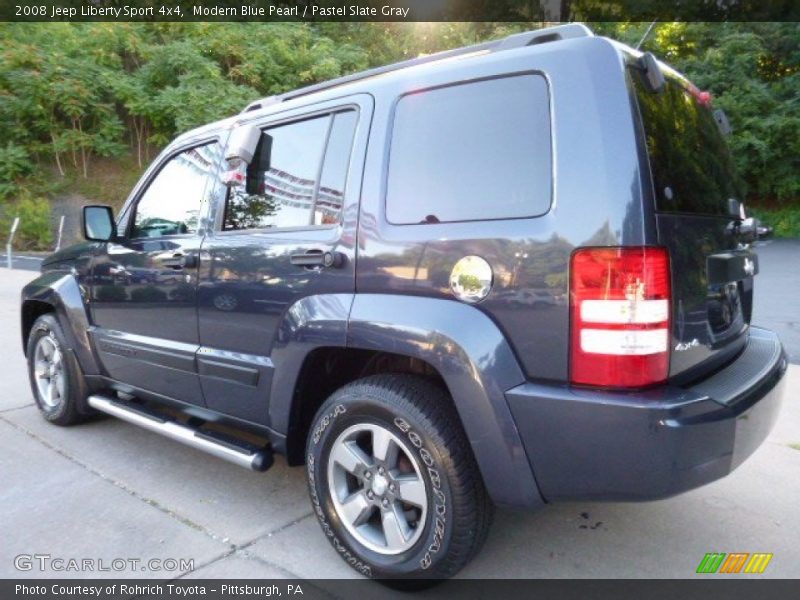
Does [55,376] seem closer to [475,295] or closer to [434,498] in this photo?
[434,498]

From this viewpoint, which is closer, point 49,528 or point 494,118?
point 494,118

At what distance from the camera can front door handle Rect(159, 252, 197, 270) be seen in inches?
122

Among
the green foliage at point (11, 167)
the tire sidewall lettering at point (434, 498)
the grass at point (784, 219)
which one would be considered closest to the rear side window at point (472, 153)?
the tire sidewall lettering at point (434, 498)

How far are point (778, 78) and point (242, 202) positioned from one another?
25483mm

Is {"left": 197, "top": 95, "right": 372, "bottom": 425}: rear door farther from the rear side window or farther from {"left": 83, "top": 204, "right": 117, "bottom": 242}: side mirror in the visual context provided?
{"left": 83, "top": 204, "right": 117, "bottom": 242}: side mirror

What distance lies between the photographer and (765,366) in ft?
8.07

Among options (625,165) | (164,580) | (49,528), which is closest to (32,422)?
(49,528)

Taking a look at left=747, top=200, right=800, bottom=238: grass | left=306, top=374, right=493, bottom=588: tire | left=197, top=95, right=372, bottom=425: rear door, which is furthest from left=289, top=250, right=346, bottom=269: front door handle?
left=747, top=200, right=800, bottom=238: grass

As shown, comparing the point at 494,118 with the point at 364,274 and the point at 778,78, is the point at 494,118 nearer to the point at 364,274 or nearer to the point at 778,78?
the point at 364,274

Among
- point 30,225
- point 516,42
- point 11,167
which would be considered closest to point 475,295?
point 516,42

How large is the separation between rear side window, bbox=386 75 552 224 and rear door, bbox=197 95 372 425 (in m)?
0.24

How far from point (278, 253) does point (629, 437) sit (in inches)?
63.5

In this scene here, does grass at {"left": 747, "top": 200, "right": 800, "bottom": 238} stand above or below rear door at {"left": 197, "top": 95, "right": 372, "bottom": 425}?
below

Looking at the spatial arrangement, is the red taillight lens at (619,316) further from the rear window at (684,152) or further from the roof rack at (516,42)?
the roof rack at (516,42)
